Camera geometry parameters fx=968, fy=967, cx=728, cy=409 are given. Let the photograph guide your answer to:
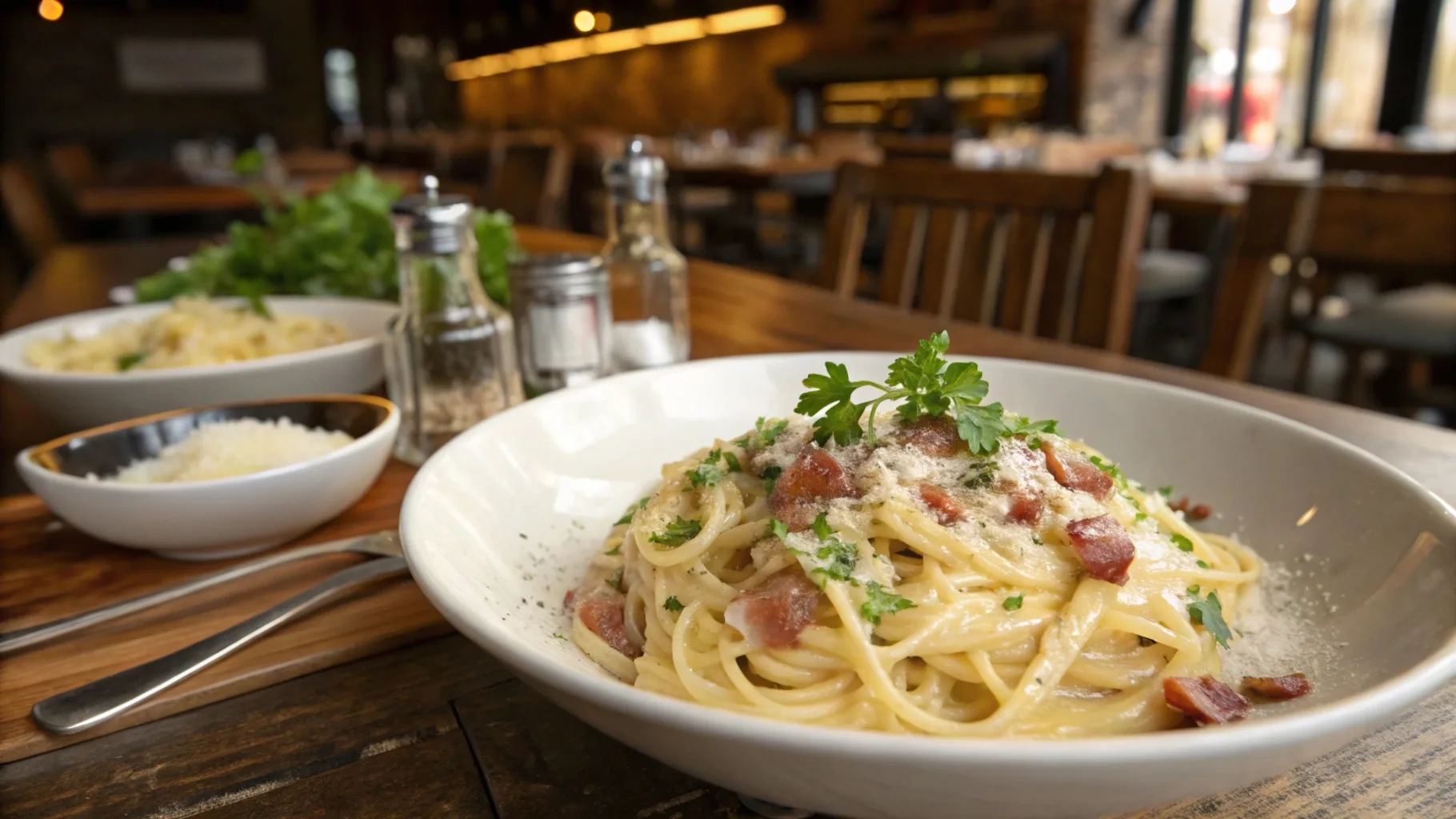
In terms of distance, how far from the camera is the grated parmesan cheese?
895 mm

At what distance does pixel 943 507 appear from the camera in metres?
0.67

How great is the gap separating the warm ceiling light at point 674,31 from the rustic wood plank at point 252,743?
14333 millimetres

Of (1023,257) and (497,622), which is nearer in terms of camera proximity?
(497,622)

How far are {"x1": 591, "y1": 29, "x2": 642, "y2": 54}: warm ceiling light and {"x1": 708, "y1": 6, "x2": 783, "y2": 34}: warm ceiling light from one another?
2068 millimetres

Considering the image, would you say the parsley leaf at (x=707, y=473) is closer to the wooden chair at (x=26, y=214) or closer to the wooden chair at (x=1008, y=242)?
the wooden chair at (x=1008, y=242)

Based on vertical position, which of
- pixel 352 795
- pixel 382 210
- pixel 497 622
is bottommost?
pixel 352 795

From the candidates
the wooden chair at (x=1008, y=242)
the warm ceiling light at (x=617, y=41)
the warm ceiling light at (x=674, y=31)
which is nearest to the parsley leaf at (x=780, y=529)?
the wooden chair at (x=1008, y=242)

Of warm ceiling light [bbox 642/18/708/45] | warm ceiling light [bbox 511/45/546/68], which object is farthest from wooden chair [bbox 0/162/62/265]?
warm ceiling light [bbox 511/45/546/68]

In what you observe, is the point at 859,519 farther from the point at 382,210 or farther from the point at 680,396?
the point at 382,210

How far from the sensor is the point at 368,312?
1.53 metres

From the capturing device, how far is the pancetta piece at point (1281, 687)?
61cm

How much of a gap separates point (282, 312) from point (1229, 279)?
6.03 ft

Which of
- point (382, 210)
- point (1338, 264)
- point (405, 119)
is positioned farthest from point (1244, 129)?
point (405, 119)

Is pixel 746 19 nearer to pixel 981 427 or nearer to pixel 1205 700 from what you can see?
pixel 981 427
